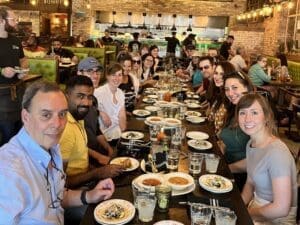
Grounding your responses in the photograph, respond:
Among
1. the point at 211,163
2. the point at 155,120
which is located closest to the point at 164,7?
the point at 155,120

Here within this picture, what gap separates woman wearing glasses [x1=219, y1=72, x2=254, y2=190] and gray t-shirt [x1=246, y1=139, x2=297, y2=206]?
1.50ft

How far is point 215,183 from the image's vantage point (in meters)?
1.80

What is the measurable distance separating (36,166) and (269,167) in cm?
120

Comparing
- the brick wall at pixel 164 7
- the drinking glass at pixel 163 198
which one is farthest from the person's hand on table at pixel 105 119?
the brick wall at pixel 164 7

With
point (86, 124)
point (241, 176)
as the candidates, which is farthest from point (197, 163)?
point (86, 124)

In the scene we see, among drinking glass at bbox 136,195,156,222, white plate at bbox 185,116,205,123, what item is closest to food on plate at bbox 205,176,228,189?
drinking glass at bbox 136,195,156,222

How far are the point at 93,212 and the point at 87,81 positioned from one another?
1106 millimetres

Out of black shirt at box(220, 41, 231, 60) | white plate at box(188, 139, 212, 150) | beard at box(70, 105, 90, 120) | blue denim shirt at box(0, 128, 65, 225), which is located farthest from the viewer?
black shirt at box(220, 41, 231, 60)

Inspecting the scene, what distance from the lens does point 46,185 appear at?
57.5 inches

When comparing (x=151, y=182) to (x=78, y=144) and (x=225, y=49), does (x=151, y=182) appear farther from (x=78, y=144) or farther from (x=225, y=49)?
(x=225, y=49)

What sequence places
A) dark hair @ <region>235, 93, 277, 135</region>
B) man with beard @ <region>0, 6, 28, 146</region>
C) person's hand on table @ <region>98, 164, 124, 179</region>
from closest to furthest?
person's hand on table @ <region>98, 164, 124, 179</region> < dark hair @ <region>235, 93, 277, 135</region> < man with beard @ <region>0, 6, 28, 146</region>

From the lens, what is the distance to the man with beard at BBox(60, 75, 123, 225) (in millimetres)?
2014

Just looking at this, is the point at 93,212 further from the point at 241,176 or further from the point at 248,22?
the point at 248,22

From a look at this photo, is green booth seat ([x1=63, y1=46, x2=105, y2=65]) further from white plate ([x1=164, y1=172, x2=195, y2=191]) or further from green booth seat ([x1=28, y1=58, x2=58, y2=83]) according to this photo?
white plate ([x1=164, y1=172, x2=195, y2=191])
